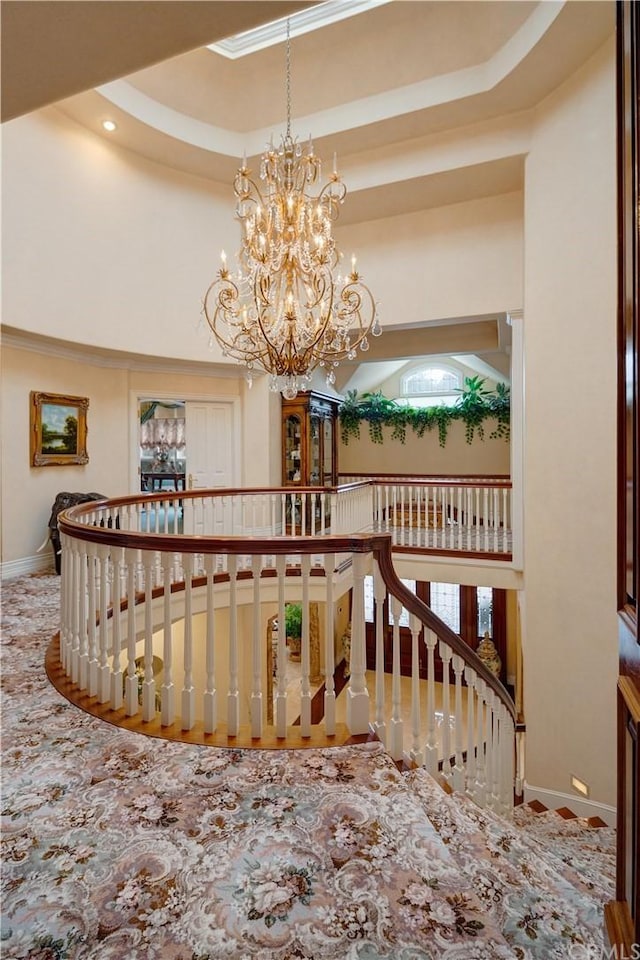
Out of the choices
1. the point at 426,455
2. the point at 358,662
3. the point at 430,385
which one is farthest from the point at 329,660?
the point at 430,385

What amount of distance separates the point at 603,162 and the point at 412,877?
494 cm

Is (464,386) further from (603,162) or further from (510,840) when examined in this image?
(510,840)

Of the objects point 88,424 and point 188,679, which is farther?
point 88,424

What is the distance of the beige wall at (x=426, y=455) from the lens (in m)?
9.40

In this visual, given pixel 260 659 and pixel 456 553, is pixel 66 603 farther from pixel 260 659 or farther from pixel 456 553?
pixel 456 553

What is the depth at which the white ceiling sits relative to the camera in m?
4.24

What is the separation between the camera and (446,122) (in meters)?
5.11

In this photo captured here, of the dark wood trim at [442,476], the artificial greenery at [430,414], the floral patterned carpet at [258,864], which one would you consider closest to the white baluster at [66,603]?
the floral patterned carpet at [258,864]

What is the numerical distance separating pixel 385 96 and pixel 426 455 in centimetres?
630

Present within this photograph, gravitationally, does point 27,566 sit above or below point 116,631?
below

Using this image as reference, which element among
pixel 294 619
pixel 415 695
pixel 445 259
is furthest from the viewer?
pixel 294 619

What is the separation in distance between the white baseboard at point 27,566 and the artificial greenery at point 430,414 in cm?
641

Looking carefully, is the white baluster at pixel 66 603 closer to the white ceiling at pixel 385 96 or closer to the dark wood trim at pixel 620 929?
the dark wood trim at pixel 620 929

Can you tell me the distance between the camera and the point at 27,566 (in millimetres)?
5238
